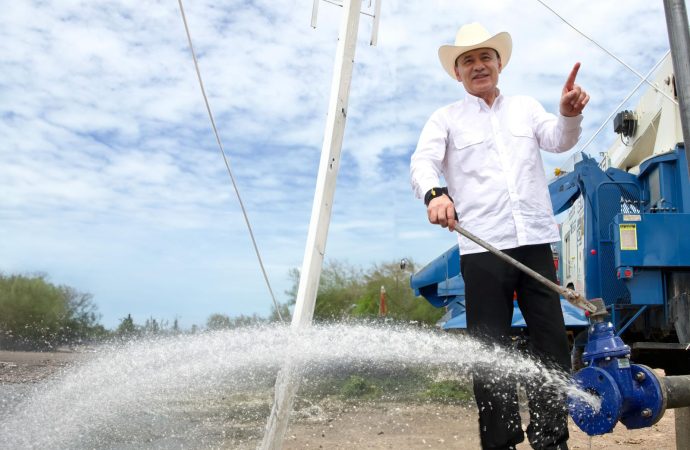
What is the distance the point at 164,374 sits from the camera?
403cm

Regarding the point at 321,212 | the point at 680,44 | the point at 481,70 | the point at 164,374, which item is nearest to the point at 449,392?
the point at 164,374

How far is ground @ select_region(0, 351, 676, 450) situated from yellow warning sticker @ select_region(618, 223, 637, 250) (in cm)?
172

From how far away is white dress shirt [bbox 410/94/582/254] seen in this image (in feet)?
10.4

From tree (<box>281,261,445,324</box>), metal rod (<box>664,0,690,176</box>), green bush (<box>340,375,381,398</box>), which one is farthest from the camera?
tree (<box>281,261,445,324</box>)

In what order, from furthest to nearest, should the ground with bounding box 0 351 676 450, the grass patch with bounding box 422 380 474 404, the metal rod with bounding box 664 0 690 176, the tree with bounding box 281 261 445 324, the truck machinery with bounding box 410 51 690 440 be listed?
the tree with bounding box 281 261 445 324 → the grass patch with bounding box 422 380 474 404 → the truck machinery with bounding box 410 51 690 440 → the ground with bounding box 0 351 676 450 → the metal rod with bounding box 664 0 690 176

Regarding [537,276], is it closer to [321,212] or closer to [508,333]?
[508,333]

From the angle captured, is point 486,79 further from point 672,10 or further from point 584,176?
point 584,176

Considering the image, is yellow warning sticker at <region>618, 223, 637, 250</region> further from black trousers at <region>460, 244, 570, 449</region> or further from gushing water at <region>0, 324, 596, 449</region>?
black trousers at <region>460, 244, 570, 449</region>

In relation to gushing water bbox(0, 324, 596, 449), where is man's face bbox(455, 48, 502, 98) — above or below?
above

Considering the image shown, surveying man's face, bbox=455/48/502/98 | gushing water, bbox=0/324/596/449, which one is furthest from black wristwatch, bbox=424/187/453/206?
gushing water, bbox=0/324/596/449

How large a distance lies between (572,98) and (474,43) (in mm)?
577

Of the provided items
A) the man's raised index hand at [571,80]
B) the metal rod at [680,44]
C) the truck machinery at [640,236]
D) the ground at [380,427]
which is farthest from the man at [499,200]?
the truck machinery at [640,236]

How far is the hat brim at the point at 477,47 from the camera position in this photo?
131 inches

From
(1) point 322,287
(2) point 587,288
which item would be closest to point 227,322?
(2) point 587,288
